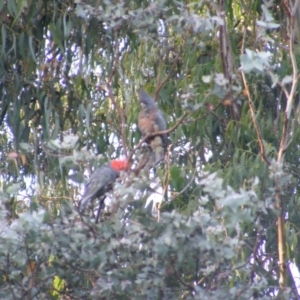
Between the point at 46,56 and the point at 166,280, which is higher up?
the point at 46,56

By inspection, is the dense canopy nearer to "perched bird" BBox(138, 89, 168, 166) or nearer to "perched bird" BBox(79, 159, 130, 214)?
"perched bird" BBox(79, 159, 130, 214)

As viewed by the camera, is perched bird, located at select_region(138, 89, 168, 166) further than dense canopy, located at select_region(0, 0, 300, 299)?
Yes

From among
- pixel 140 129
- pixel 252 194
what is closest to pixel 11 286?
pixel 252 194

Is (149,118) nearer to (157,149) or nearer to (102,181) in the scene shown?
(157,149)

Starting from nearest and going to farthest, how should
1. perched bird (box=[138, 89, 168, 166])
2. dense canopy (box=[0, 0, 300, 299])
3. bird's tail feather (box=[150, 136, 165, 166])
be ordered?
dense canopy (box=[0, 0, 300, 299]) → bird's tail feather (box=[150, 136, 165, 166]) → perched bird (box=[138, 89, 168, 166])

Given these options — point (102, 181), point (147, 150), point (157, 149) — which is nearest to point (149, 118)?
point (157, 149)

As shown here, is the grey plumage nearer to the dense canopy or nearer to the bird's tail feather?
the dense canopy

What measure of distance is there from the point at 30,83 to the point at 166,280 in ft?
6.73

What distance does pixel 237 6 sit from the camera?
217 inches

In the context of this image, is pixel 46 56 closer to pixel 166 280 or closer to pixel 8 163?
pixel 8 163

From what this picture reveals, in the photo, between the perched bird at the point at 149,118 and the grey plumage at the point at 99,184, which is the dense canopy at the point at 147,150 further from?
the perched bird at the point at 149,118

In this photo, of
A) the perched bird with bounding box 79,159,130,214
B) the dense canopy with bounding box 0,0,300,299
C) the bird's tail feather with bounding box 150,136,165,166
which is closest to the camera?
the dense canopy with bounding box 0,0,300,299

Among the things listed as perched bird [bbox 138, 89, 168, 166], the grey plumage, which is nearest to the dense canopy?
the grey plumage

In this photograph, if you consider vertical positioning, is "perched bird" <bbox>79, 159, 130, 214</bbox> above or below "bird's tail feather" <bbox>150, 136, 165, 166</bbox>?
above
